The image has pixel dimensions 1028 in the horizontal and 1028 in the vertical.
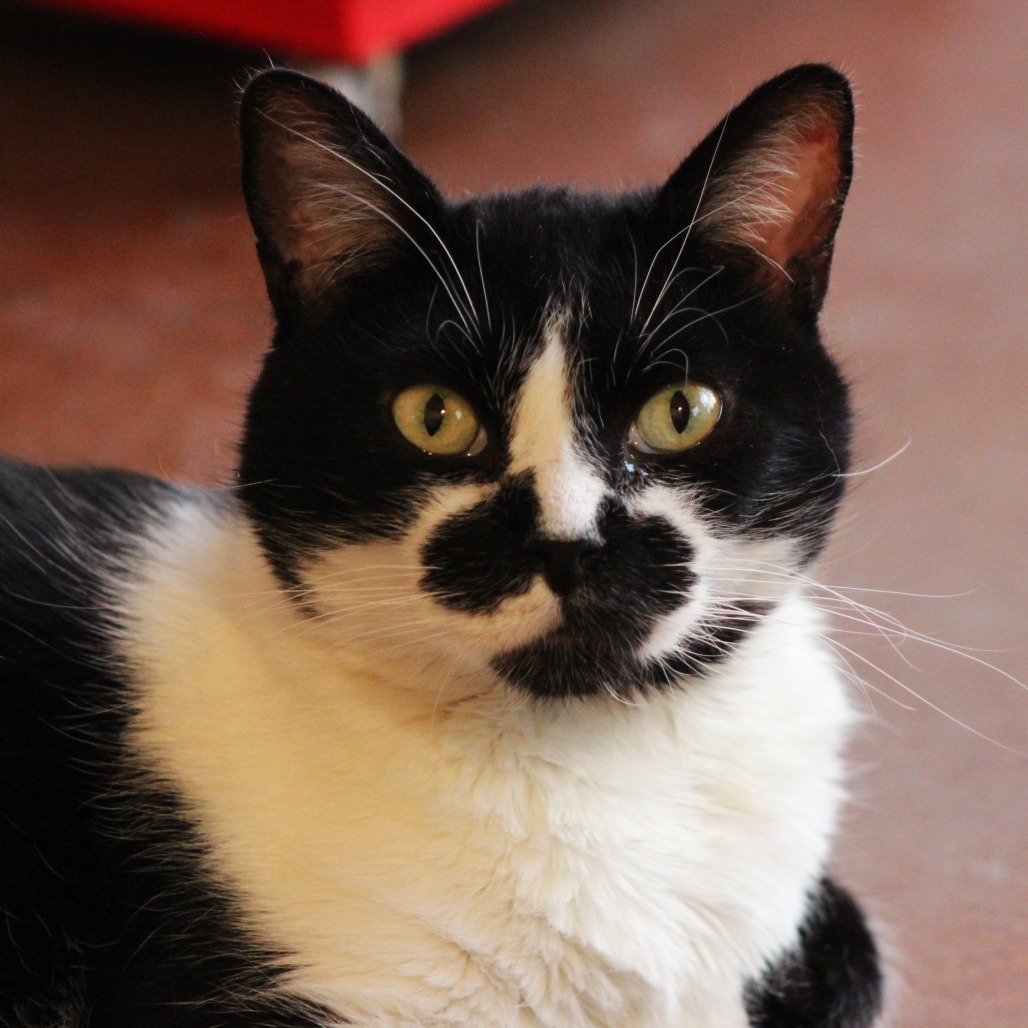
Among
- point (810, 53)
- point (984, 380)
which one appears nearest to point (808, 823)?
point (984, 380)

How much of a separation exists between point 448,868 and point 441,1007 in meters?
0.10

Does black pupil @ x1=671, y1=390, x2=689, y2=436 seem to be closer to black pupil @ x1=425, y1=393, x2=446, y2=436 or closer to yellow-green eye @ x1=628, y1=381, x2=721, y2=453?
yellow-green eye @ x1=628, y1=381, x2=721, y2=453

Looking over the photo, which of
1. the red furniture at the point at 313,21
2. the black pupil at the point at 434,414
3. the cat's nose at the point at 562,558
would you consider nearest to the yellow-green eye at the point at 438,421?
the black pupil at the point at 434,414

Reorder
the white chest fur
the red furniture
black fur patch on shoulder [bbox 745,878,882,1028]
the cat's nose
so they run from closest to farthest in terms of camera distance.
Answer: the cat's nose, the white chest fur, black fur patch on shoulder [bbox 745,878,882,1028], the red furniture

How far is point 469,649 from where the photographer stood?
3.13ft

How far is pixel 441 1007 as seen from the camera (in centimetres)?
97

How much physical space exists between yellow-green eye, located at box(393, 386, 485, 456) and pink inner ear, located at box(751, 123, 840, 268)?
11.3 inches

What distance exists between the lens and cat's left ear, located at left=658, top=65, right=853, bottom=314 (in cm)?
102

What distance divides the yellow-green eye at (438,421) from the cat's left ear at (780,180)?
23cm

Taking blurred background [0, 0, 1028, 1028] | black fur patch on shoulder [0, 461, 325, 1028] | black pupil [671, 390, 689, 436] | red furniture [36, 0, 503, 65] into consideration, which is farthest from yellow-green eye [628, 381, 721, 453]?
red furniture [36, 0, 503, 65]

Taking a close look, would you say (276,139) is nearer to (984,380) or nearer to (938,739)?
(938,739)

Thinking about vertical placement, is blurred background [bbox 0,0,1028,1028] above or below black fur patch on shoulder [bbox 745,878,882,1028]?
above

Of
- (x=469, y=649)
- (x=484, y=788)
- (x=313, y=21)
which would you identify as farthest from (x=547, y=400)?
(x=313, y=21)

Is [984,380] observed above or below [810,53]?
below
